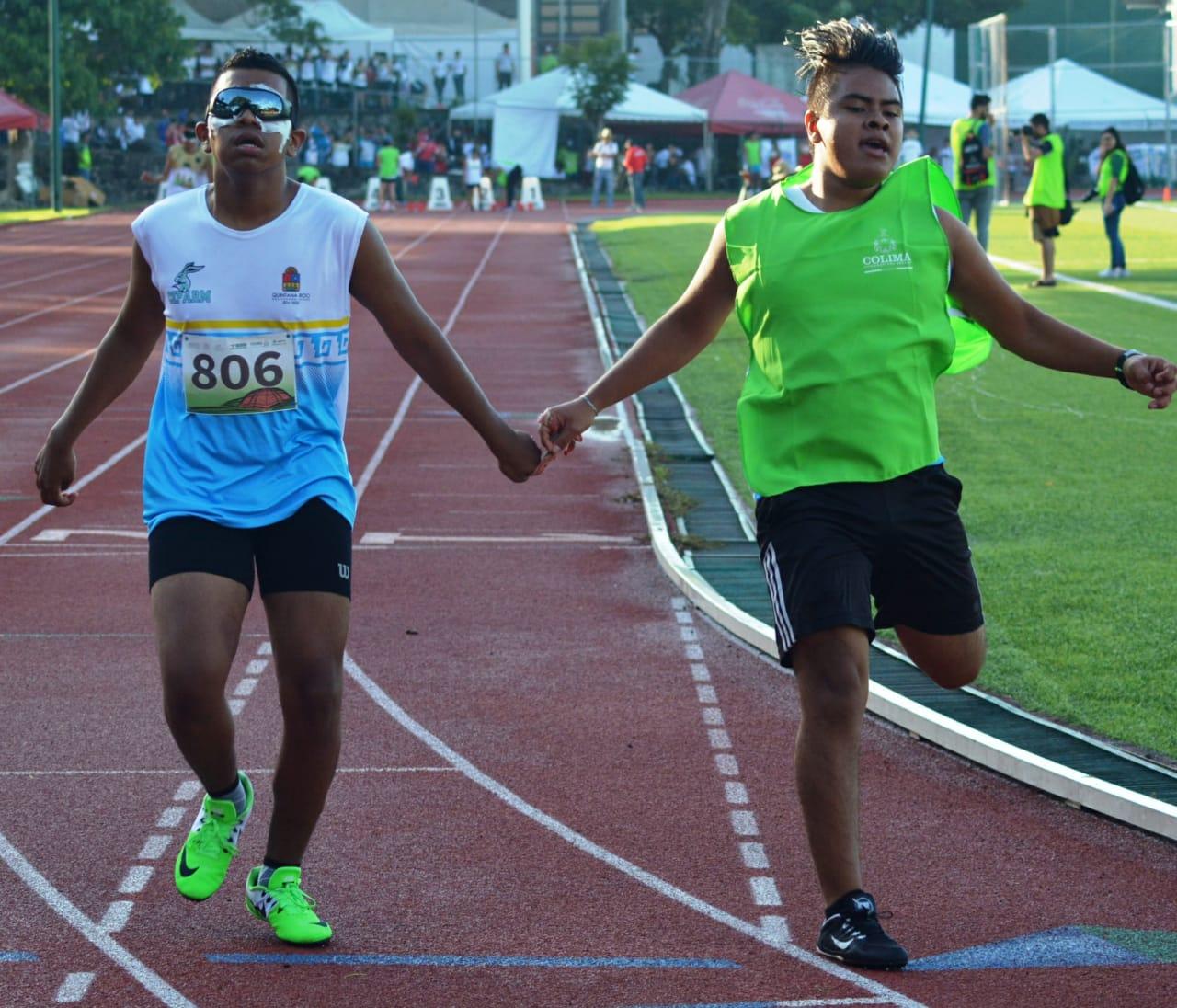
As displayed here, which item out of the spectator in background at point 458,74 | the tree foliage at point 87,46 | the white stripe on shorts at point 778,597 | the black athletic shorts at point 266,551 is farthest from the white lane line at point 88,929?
the spectator in background at point 458,74

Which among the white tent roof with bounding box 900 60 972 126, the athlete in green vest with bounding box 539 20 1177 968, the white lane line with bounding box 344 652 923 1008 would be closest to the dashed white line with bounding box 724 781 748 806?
the white lane line with bounding box 344 652 923 1008

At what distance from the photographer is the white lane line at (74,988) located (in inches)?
165

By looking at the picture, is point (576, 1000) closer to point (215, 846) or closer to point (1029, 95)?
point (215, 846)

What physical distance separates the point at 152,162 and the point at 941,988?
2011 inches

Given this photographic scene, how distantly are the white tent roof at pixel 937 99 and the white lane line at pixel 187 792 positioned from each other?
52.0 m

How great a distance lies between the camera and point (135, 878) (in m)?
5.03

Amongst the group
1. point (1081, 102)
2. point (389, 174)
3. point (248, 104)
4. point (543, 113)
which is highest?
point (1081, 102)

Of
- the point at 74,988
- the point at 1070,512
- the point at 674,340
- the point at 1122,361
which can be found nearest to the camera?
the point at 74,988

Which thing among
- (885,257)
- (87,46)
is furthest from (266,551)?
(87,46)

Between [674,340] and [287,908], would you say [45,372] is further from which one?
[287,908]

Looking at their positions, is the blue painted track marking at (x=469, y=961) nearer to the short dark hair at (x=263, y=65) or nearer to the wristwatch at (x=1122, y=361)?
the wristwatch at (x=1122, y=361)

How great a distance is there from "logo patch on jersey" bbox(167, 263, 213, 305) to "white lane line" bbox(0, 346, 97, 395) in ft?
40.8

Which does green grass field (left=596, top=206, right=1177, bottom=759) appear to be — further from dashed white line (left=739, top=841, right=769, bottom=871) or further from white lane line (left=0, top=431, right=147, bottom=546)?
white lane line (left=0, top=431, right=147, bottom=546)

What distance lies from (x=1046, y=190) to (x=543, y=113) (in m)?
33.5
